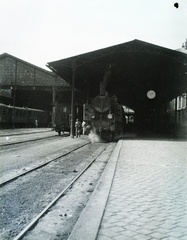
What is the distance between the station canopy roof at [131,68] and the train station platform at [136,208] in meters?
14.7

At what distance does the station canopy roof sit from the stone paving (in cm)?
1437

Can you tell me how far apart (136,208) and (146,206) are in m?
0.21

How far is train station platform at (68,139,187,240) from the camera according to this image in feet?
12.2

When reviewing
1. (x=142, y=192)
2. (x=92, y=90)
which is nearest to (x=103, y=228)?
(x=142, y=192)

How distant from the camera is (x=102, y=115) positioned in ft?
64.5

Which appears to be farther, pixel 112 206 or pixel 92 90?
pixel 92 90

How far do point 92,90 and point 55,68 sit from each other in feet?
37.5

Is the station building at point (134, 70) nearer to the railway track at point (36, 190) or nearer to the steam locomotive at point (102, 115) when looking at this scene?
the steam locomotive at point (102, 115)

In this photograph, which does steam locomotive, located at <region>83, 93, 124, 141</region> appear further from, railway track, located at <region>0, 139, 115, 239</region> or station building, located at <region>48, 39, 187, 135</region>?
railway track, located at <region>0, 139, 115, 239</region>

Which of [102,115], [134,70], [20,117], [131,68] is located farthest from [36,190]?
[20,117]

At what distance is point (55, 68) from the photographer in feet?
79.3

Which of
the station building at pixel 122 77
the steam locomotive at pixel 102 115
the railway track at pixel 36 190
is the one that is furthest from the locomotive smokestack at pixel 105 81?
the railway track at pixel 36 190

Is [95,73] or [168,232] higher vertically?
[95,73]

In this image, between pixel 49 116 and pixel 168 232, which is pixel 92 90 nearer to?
pixel 49 116
